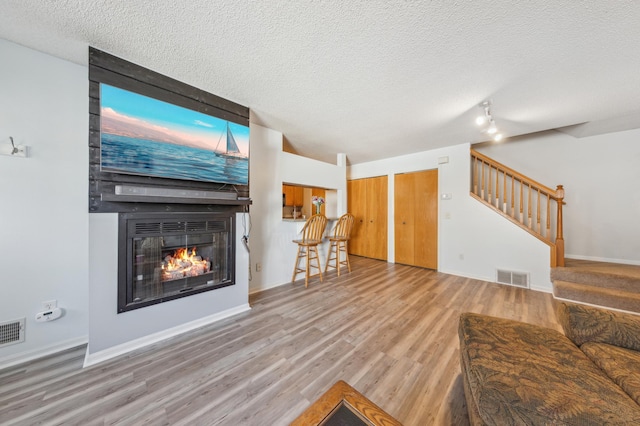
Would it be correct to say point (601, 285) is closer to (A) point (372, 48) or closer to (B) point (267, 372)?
(A) point (372, 48)

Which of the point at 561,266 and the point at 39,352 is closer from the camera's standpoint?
the point at 39,352

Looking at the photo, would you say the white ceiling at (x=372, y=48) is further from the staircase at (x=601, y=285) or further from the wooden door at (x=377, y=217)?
the wooden door at (x=377, y=217)

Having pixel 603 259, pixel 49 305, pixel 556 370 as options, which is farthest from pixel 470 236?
pixel 49 305

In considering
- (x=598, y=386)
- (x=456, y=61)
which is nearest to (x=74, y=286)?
(x=598, y=386)

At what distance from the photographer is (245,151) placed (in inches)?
96.3

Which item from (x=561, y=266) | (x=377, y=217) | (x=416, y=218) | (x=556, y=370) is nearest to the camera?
(x=556, y=370)

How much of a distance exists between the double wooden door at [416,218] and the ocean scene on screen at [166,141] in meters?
3.41

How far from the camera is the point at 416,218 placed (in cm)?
438

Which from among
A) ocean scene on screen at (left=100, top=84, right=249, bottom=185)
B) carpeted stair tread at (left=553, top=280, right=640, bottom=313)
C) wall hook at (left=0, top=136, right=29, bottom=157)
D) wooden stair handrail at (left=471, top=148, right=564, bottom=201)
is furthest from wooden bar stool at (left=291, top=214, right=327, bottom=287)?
carpeted stair tread at (left=553, top=280, right=640, bottom=313)

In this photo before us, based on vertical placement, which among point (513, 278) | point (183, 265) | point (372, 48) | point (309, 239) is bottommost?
point (513, 278)

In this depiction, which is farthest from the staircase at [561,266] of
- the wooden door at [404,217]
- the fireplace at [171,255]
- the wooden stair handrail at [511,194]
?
the fireplace at [171,255]

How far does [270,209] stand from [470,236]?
349 centimetres

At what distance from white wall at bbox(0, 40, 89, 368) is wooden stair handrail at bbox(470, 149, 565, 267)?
17.1ft

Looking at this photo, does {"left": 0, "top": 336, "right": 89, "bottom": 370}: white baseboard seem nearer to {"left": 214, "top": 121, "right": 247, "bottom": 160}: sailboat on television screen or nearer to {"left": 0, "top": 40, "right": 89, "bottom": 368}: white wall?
{"left": 0, "top": 40, "right": 89, "bottom": 368}: white wall
